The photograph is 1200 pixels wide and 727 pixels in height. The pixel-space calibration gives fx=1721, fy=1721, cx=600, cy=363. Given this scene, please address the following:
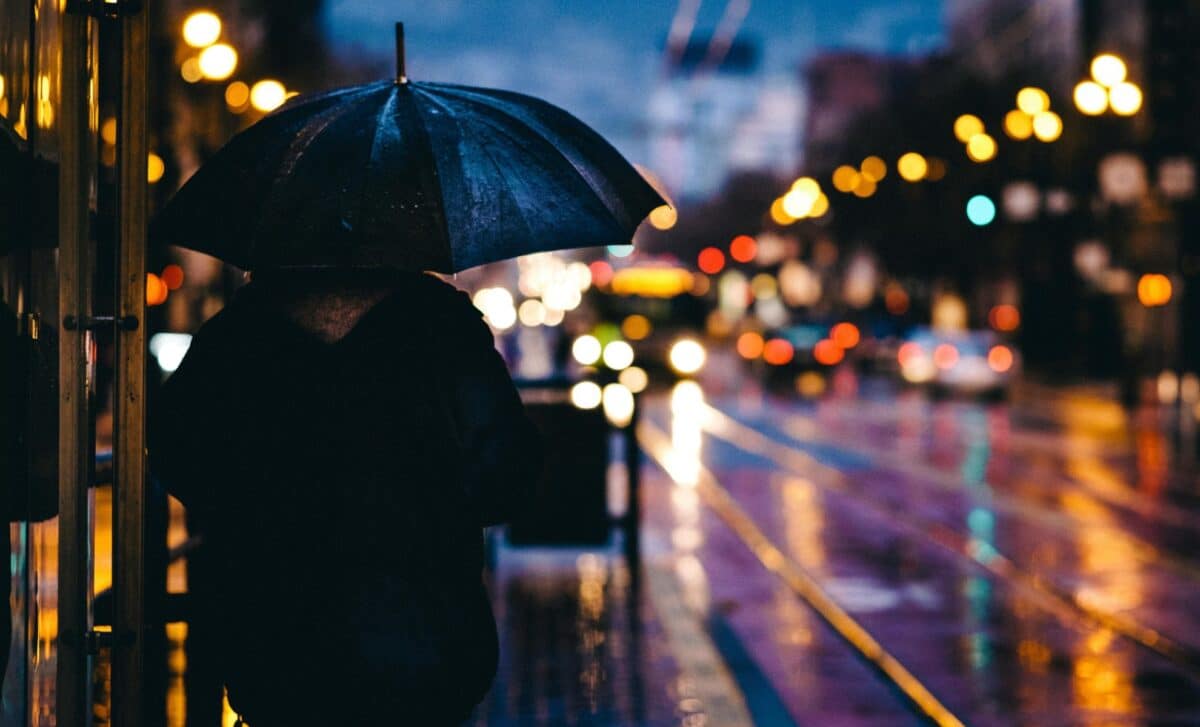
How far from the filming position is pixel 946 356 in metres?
35.8

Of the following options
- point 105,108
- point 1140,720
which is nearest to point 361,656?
point 105,108

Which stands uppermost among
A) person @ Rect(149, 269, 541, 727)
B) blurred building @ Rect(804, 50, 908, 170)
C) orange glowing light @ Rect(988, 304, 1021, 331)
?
blurred building @ Rect(804, 50, 908, 170)

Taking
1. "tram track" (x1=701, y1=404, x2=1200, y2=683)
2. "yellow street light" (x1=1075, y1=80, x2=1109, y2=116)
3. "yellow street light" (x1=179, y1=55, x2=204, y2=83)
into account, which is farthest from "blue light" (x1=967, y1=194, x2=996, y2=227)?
"yellow street light" (x1=179, y1=55, x2=204, y2=83)

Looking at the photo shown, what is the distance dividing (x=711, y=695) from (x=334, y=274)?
4.09 m

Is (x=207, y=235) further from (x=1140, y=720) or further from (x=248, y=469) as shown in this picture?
(x=1140, y=720)

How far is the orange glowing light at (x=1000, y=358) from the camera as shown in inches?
1378

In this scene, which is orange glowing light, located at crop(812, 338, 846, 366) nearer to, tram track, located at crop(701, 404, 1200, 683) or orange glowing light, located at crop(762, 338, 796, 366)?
orange glowing light, located at crop(762, 338, 796, 366)

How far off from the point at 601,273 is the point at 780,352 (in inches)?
360

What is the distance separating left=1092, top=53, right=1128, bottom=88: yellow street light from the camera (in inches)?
895

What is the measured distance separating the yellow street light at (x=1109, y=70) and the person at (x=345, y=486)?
66.7 ft

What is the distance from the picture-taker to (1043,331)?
54.0 m

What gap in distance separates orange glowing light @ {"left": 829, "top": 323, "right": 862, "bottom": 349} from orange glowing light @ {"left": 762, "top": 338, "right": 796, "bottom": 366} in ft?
13.9

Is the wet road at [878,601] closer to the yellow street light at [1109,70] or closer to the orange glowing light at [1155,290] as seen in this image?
the yellow street light at [1109,70]

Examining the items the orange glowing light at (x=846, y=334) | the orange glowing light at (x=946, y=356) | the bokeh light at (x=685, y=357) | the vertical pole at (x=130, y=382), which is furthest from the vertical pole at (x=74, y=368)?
the orange glowing light at (x=846, y=334)
